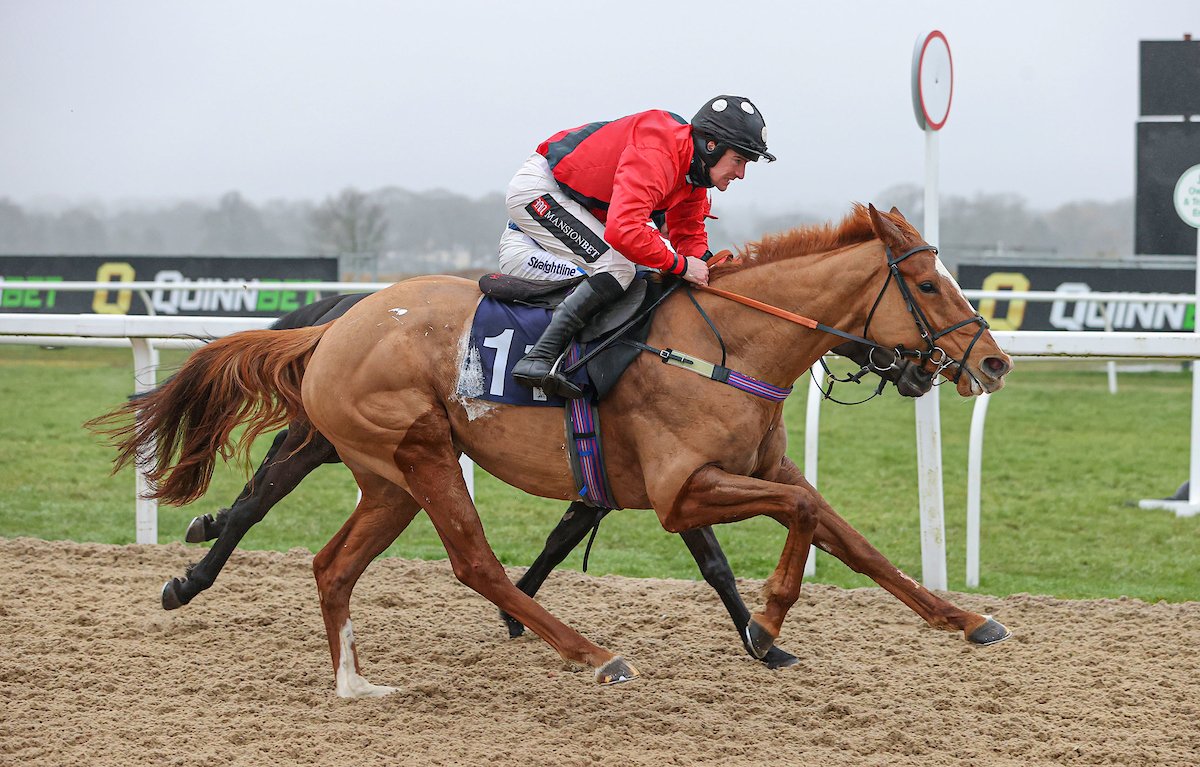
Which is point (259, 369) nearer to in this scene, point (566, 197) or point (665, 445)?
point (566, 197)

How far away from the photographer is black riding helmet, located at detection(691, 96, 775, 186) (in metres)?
3.42

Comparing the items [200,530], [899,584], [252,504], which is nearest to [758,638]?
[899,584]

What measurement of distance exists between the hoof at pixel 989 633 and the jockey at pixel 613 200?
4.09 ft

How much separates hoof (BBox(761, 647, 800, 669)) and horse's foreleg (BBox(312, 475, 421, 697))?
1.23 metres

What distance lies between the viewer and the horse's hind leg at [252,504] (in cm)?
438

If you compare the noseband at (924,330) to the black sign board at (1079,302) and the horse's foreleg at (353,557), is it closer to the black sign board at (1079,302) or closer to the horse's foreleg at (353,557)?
the horse's foreleg at (353,557)

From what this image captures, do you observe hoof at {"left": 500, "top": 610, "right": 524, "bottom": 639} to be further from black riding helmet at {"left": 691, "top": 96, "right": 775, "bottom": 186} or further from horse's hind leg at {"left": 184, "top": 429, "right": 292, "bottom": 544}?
black riding helmet at {"left": 691, "top": 96, "right": 775, "bottom": 186}

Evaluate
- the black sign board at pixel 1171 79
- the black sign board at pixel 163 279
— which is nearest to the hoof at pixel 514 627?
the black sign board at pixel 1171 79

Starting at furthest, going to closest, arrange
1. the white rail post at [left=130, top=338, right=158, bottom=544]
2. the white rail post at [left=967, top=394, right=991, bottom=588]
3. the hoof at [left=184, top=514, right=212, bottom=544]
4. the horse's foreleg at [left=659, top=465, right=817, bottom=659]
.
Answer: the white rail post at [left=130, top=338, right=158, bottom=544] < the white rail post at [left=967, top=394, right=991, bottom=588] < the hoof at [left=184, top=514, right=212, bottom=544] < the horse's foreleg at [left=659, top=465, right=817, bottom=659]

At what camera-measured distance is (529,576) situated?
14.7 ft

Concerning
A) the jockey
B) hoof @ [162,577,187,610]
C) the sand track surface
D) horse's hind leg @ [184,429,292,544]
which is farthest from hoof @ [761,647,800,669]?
hoof @ [162,577,187,610]

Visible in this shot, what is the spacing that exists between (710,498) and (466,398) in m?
0.81

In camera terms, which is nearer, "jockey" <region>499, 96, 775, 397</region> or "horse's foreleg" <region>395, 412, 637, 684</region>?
"jockey" <region>499, 96, 775, 397</region>

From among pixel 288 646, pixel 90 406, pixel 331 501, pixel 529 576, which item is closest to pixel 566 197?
pixel 529 576
